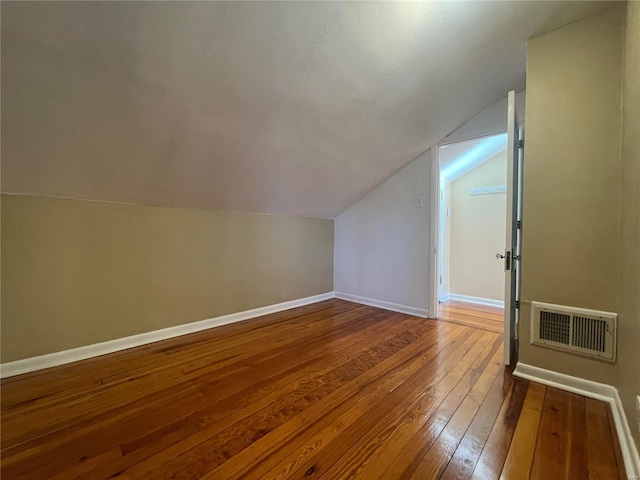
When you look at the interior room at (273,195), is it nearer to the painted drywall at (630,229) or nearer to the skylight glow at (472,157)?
the painted drywall at (630,229)

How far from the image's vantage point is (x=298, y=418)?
1.42 m

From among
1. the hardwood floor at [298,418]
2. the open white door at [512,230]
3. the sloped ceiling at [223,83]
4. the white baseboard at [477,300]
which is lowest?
the hardwood floor at [298,418]

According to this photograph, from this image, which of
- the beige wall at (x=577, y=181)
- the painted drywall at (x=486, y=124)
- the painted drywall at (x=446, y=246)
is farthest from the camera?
the painted drywall at (x=446, y=246)

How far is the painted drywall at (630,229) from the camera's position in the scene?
1.26 meters

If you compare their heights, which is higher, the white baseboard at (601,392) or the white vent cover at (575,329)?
the white vent cover at (575,329)

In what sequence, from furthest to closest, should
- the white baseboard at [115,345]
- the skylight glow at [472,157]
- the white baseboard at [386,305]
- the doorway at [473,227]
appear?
1. the doorway at [473,227]
2. the skylight glow at [472,157]
3. the white baseboard at [386,305]
4. the white baseboard at [115,345]

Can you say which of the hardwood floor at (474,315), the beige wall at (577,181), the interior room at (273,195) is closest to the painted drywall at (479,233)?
the hardwood floor at (474,315)

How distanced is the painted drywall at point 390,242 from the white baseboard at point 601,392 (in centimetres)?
140

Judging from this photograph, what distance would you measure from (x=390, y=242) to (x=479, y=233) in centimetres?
160

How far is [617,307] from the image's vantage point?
1.60 metres

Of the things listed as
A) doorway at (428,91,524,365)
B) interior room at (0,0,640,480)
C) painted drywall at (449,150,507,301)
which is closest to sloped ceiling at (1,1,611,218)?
interior room at (0,0,640,480)

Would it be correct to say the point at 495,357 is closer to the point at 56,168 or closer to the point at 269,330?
the point at 269,330

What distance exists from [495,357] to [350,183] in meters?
2.25

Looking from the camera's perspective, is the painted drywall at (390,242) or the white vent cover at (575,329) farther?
the painted drywall at (390,242)
